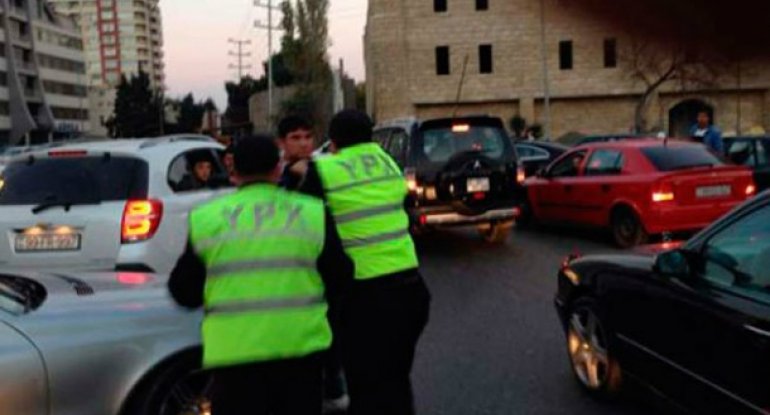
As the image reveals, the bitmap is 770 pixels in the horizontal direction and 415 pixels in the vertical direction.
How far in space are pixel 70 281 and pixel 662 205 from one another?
7.85 metres

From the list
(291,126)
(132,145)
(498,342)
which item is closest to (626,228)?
(498,342)

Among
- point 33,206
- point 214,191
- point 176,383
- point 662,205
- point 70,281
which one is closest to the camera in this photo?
point 176,383

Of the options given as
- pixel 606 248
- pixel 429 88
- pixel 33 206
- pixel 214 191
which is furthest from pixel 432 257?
pixel 429 88

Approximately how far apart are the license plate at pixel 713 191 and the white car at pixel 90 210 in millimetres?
6432

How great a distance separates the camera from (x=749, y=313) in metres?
3.37

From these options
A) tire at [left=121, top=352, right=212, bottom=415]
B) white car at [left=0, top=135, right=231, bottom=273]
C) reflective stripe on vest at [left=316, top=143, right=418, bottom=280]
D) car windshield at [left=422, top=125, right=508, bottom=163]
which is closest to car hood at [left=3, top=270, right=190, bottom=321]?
tire at [left=121, top=352, right=212, bottom=415]

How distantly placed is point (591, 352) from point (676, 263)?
4.22ft

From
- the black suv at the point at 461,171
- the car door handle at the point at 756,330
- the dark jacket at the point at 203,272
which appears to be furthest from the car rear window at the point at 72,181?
the car door handle at the point at 756,330

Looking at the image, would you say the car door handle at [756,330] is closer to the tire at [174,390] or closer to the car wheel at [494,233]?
the tire at [174,390]

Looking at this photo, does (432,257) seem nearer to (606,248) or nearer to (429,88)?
(606,248)

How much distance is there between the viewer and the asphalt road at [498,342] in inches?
196

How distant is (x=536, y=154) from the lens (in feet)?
62.2

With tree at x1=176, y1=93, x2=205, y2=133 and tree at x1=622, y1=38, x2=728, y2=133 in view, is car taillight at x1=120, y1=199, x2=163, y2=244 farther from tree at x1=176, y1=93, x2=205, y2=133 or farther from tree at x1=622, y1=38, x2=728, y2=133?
tree at x1=176, y1=93, x2=205, y2=133

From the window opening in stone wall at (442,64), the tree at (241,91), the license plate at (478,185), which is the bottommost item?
the license plate at (478,185)
